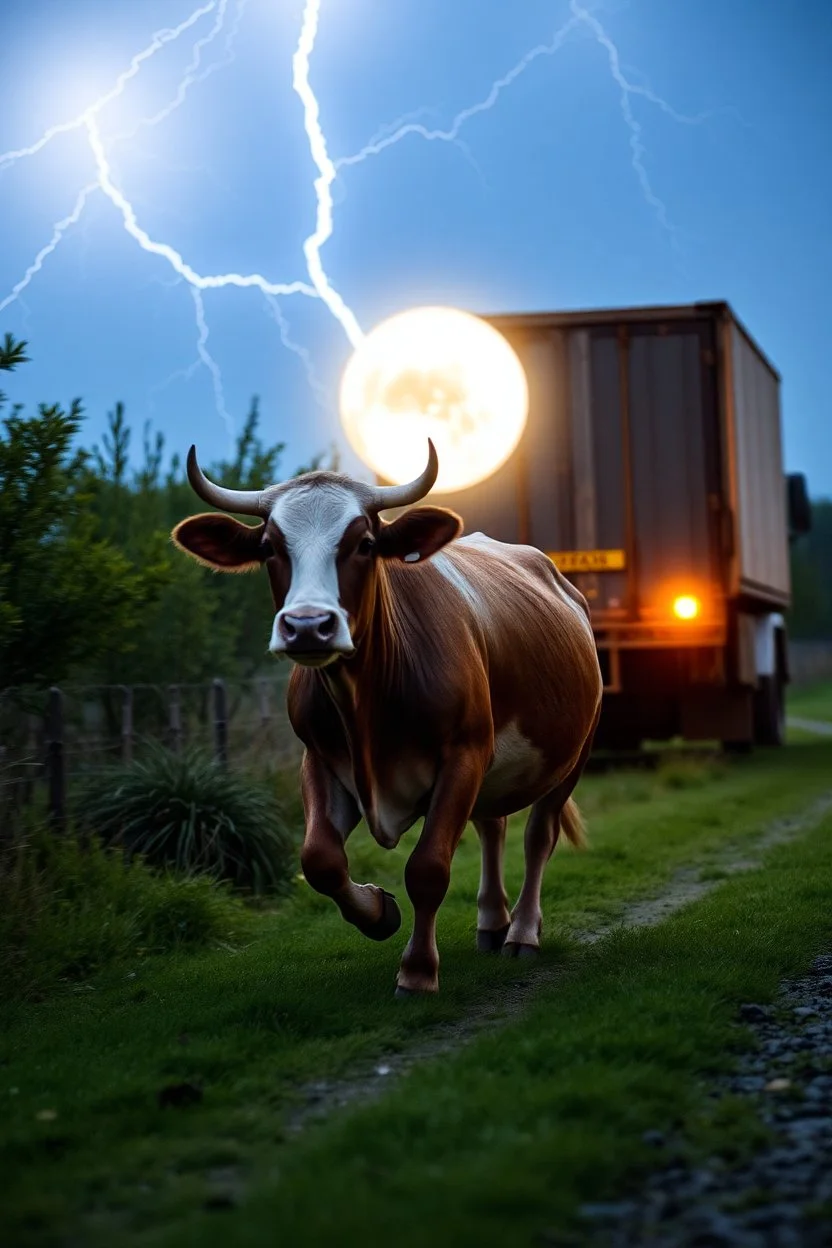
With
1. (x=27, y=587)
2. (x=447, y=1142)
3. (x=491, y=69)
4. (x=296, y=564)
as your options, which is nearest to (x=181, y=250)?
(x=27, y=587)

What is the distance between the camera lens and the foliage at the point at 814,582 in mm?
67700

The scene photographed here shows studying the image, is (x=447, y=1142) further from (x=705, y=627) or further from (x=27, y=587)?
(x=705, y=627)

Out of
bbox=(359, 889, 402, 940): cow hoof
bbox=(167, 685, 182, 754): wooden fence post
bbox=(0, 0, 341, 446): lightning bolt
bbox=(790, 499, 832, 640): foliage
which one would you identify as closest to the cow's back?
bbox=(359, 889, 402, 940): cow hoof

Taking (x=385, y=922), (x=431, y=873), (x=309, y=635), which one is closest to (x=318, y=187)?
(x=385, y=922)

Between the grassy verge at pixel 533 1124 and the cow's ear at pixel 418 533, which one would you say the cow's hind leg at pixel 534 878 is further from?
the cow's ear at pixel 418 533

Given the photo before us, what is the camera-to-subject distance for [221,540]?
564 centimetres

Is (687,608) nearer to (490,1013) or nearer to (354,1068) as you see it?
(490,1013)

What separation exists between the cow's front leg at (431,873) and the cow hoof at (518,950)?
0.91m

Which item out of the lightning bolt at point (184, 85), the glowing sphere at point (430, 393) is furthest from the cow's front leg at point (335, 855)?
the lightning bolt at point (184, 85)

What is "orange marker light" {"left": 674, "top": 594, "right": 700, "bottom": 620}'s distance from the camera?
45.4 ft

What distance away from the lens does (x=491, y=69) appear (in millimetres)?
83375

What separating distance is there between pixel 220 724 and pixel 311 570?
551cm

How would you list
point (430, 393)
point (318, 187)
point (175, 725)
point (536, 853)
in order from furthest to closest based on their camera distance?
point (318, 187)
point (430, 393)
point (175, 725)
point (536, 853)

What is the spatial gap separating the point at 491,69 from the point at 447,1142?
86573mm
